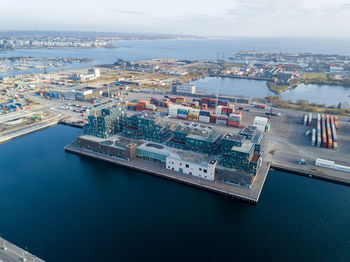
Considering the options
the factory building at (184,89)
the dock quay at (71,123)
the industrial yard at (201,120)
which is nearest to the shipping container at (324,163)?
the industrial yard at (201,120)

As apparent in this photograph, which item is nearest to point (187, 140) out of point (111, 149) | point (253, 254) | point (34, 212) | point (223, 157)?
point (223, 157)

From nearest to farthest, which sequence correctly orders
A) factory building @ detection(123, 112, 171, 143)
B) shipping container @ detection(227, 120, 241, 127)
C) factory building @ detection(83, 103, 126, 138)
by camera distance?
factory building @ detection(123, 112, 171, 143) < factory building @ detection(83, 103, 126, 138) < shipping container @ detection(227, 120, 241, 127)

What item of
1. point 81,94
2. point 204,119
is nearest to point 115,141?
point 204,119

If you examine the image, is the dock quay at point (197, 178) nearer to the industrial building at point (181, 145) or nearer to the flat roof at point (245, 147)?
the industrial building at point (181, 145)

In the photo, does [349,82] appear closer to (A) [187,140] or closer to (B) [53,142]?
(A) [187,140]

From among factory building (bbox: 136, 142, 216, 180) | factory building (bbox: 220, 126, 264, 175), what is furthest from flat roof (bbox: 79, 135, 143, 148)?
factory building (bbox: 220, 126, 264, 175)

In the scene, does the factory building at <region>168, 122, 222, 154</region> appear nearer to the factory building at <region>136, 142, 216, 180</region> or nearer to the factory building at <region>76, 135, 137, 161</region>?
the factory building at <region>136, 142, 216, 180</region>

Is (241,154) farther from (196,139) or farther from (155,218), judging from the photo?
(155,218)
